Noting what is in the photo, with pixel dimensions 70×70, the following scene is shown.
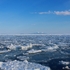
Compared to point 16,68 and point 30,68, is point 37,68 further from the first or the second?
point 16,68

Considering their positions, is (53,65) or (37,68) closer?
(37,68)

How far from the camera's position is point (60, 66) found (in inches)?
385

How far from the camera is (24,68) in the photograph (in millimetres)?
8086

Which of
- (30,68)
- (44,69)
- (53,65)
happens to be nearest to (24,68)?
(30,68)

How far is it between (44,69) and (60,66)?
77.3 inches

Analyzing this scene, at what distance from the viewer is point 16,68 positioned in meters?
8.09

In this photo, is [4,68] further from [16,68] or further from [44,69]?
[44,69]

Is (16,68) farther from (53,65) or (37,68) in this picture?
(53,65)

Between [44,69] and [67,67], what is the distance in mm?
1844

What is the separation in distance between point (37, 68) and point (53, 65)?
2.07 meters

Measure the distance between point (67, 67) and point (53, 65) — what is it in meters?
0.90

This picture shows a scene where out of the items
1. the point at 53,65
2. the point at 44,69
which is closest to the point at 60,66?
the point at 53,65

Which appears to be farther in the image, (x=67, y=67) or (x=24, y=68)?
(x=67, y=67)

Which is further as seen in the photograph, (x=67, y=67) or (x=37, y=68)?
(x=67, y=67)
